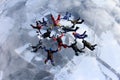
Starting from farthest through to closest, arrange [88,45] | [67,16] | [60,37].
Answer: [67,16] → [60,37] → [88,45]

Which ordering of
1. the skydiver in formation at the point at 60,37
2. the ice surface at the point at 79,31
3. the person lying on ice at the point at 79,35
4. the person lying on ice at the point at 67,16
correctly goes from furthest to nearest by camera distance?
the person lying on ice at the point at 67,16, the person lying on ice at the point at 79,35, the skydiver in formation at the point at 60,37, the ice surface at the point at 79,31

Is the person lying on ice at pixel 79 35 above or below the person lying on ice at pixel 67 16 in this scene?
below

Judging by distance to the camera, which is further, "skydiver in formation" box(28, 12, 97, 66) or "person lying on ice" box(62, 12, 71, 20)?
"person lying on ice" box(62, 12, 71, 20)

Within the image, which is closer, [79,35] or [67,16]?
[79,35]

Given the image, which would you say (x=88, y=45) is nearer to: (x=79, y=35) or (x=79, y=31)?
(x=79, y=35)

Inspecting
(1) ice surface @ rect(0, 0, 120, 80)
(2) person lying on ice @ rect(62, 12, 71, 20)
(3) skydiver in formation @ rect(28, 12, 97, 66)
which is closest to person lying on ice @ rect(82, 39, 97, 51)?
(3) skydiver in formation @ rect(28, 12, 97, 66)

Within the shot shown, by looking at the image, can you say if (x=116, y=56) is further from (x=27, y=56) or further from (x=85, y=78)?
(x=27, y=56)

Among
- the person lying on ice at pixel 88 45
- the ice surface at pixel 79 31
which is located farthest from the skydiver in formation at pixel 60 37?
the ice surface at pixel 79 31

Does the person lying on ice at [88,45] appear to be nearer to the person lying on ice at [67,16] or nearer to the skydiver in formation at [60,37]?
the skydiver in formation at [60,37]

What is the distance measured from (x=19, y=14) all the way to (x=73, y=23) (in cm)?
163

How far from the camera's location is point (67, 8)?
33.1 ft

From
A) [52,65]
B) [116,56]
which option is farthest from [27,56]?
[116,56]

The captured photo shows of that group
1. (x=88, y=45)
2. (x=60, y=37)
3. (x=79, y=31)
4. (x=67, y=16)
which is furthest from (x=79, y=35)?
(x=67, y=16)

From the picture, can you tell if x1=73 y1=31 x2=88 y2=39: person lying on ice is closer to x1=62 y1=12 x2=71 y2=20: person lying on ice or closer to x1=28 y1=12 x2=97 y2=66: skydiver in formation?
x1=28 y1=12 x2=97 y2=66: skydiver in formation
